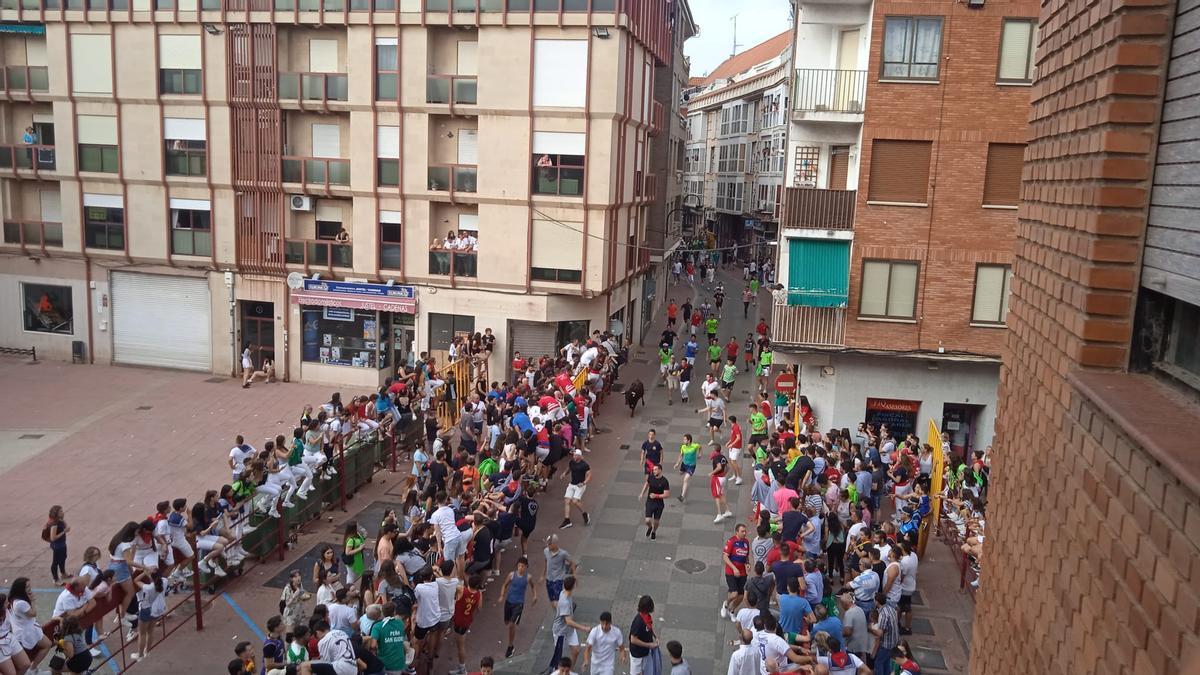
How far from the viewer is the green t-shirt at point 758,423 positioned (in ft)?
75.0

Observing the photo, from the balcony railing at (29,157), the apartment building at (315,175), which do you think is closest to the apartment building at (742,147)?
the apartment building at (315,175)

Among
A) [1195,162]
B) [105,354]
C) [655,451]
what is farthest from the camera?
[105,354]

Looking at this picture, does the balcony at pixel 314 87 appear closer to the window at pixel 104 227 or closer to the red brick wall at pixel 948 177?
the window at pixel 104 227

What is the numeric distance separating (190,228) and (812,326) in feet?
71.5

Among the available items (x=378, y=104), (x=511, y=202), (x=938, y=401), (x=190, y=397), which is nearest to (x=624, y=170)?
(x=511, y=202)

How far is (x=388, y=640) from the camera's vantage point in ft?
37.4

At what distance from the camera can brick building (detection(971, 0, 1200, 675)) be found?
4070 mm

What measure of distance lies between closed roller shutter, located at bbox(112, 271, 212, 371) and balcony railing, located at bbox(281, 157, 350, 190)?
17.1 ft

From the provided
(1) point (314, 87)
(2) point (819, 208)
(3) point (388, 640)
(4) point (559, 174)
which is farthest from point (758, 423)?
(1) point (314, 87)

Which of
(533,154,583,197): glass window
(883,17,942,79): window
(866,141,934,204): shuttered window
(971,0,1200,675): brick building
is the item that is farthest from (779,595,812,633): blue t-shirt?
(533,154,583,197): glass window

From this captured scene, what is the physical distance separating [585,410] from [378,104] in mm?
13557

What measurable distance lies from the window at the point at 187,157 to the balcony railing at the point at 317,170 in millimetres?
2975

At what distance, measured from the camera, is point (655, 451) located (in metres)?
19.7

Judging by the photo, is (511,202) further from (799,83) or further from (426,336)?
(799,83)
